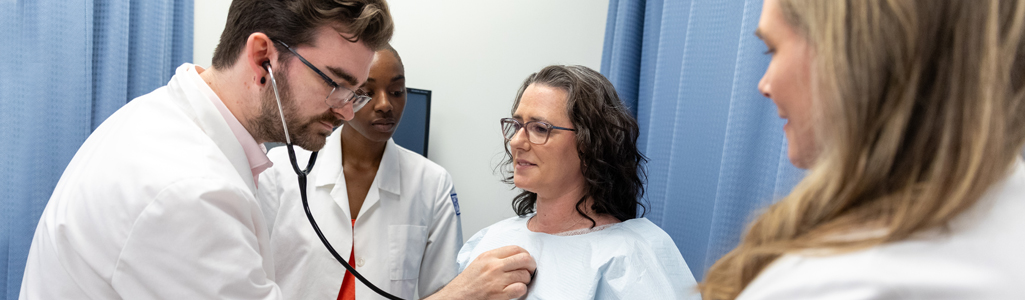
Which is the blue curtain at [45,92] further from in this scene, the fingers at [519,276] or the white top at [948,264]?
the white top at [948,264]

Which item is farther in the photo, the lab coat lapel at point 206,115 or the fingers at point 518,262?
the fingers at point 518,262

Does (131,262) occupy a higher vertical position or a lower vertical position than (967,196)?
lower

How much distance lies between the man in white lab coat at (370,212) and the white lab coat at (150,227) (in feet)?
2.12

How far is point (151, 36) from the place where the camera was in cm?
192

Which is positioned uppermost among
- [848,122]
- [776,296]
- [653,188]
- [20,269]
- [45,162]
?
[848,122]

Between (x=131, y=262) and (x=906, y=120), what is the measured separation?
3.11 feet

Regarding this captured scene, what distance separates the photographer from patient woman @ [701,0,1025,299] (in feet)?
1.23

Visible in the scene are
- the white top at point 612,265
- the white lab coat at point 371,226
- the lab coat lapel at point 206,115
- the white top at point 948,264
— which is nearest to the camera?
the white top at point 948,264

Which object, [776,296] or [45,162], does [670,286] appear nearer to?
[776,296]

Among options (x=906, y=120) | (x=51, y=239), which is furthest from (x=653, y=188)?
(x=51, y=239)

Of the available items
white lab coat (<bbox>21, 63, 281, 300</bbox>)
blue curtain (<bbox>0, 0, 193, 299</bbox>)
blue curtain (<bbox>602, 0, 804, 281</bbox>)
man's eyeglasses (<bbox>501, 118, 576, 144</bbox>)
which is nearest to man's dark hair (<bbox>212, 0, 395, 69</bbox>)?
white lab coat (<bbox>21, 63, 281, 300</bbox>)

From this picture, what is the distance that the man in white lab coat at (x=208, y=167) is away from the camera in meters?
0.81

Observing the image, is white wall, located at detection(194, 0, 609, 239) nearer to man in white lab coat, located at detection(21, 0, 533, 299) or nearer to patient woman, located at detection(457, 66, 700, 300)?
patient woman, located at detection(457, 66, 700, 300)

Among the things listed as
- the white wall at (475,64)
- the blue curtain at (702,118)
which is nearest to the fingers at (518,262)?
the blue curtain at (702,118)
